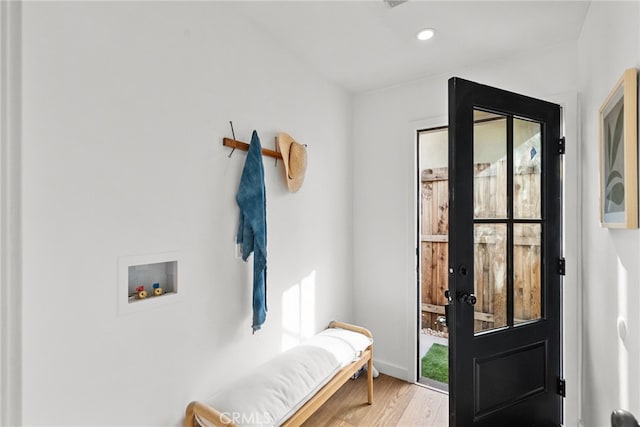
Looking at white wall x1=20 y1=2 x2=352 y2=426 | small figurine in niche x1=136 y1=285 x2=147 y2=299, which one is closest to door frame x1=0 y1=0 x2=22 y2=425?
white wall x1=20 y1=2 x2=352 y2=426

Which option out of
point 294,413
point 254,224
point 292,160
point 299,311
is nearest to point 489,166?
point 292,160

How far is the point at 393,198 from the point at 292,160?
98cm

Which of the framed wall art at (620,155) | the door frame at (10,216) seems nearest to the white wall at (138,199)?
the door frame at (10,216)

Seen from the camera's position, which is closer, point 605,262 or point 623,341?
point 623,341

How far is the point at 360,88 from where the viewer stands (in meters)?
2.72

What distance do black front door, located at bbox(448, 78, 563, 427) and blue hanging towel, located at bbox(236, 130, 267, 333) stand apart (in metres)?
0.98

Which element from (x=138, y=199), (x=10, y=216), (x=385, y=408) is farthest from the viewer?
(x=385, y=408)

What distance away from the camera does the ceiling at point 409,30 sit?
5.53 ft

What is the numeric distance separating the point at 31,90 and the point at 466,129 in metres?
1.78

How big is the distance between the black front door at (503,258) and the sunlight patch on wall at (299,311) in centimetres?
99

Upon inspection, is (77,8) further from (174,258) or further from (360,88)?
(360,88)

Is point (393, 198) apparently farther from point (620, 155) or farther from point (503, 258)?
point (620, 155)

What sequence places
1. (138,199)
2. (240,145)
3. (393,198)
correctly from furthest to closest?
(393,198)
(240,145)
(138,199)

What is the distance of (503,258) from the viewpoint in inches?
70.4
